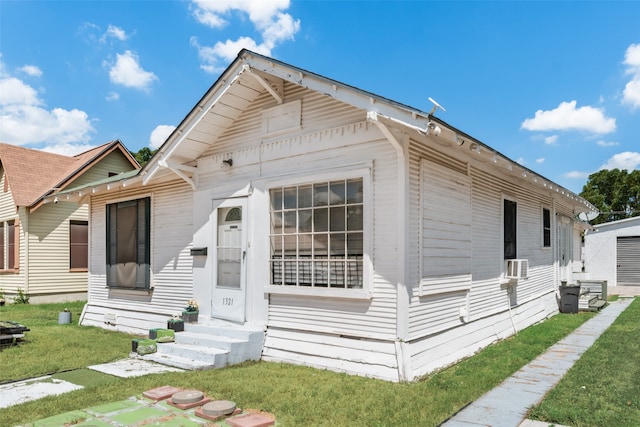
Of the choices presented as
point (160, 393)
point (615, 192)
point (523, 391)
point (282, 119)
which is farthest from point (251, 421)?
point (615, 192)

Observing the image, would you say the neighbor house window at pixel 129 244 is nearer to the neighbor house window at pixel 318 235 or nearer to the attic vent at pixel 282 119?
the attic vent at pixel 282 119

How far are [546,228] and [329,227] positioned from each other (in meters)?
7.88

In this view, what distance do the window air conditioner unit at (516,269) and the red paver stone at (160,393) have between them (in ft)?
21.5

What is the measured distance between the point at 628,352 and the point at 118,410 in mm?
7106

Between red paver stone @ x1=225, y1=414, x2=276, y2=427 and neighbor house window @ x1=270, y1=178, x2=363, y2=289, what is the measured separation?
2.24 meters

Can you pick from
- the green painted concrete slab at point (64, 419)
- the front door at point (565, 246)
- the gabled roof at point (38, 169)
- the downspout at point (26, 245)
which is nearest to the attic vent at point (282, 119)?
the green painted concrete slab at point (64, 419)

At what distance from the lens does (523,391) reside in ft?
16.0

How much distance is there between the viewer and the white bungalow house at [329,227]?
5.64 m

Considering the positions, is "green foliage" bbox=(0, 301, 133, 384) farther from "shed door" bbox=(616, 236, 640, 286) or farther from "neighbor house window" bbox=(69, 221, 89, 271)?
"shed door" bbox=(616, 236, 640, 286)

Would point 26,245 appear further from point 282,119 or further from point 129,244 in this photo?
point 282,119

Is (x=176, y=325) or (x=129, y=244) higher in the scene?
(x=129, y=244)

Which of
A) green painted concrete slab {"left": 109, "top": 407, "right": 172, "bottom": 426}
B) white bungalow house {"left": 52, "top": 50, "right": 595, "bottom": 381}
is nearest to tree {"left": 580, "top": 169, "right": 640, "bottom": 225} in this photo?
white bungalow house {"left": 52, "top": 50, "right": 595, "bottom": 381}

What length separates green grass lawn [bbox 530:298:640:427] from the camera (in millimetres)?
4031

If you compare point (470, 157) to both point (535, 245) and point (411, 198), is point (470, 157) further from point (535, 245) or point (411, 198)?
point (535, 245)
